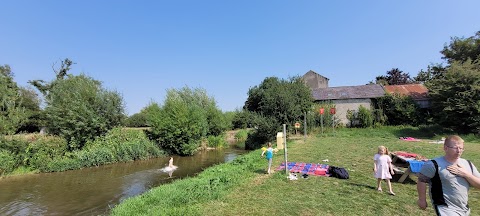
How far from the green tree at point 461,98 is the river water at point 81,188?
21.0 m

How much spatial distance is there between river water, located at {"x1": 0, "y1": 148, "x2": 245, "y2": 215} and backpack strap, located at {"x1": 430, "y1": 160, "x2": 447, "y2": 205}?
33.3 ft

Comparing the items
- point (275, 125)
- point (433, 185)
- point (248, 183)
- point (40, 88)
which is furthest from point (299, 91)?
point (40, 88)

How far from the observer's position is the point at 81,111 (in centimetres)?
2161

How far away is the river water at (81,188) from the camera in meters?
10.5

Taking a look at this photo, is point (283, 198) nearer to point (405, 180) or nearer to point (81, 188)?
point (405, 180)

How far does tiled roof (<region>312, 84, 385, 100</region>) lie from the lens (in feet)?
107

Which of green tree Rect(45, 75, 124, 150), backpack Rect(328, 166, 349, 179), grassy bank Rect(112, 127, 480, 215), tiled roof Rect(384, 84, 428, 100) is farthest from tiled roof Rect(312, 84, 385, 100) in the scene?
backpack Rect(328, 166, 349, 179)

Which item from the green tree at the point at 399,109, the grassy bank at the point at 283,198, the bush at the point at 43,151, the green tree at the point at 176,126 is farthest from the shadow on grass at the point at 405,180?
the green tree at the point at 399,109

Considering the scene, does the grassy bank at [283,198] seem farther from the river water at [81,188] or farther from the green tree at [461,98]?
the green tree at [461,98]

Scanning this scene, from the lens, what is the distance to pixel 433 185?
353 centimetres

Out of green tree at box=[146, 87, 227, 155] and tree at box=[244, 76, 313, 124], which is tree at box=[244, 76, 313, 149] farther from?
green tree at box=[146, 87, 227, 155]

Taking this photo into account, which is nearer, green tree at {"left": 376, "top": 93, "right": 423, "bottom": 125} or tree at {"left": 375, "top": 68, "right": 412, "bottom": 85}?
green tree at {"left": 376, "top": 93, "right": 423, "bottom": 125}

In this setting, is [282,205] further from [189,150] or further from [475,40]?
[475,40]

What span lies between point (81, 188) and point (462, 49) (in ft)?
122
